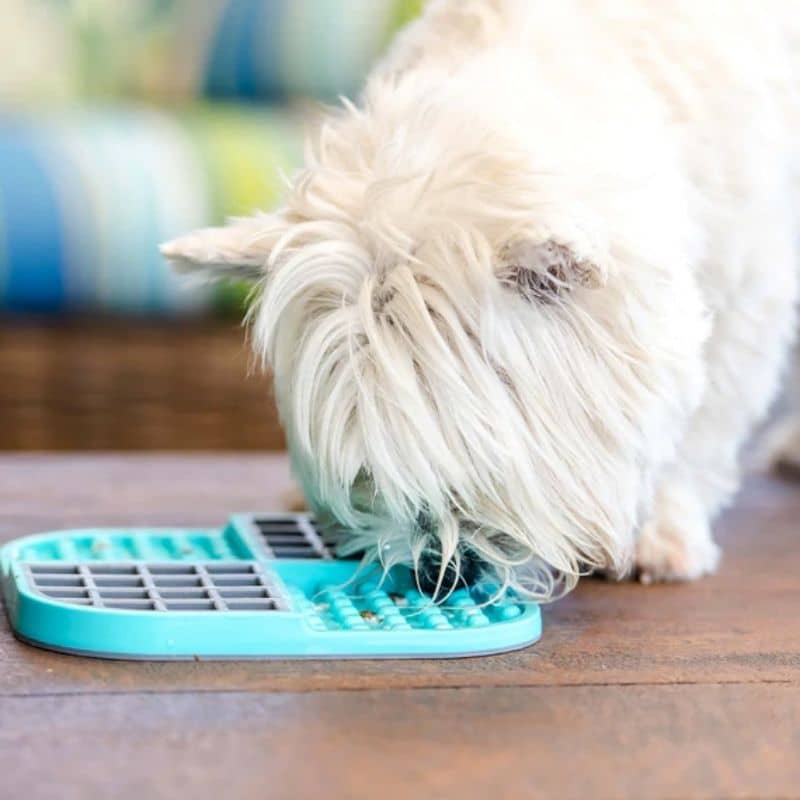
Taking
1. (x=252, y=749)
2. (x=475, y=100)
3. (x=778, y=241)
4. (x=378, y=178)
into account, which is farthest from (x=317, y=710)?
(x=778, y=241)

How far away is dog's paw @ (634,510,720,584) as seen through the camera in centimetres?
157

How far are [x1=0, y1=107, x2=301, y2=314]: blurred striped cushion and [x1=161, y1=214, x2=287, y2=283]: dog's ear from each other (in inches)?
51.7

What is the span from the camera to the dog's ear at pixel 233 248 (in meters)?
1.36

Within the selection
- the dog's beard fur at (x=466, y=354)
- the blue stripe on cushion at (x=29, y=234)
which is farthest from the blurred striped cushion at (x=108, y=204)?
the dog's beard fur at (x=466, y=354)

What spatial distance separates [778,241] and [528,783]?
85 centimetres

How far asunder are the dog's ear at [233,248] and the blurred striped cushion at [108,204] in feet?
4.31

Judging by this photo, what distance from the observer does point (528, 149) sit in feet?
4.35

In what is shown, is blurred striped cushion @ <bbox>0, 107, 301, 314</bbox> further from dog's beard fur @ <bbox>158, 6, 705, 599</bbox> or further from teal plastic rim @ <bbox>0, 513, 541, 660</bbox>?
dog's beard fur @ <bbox>158, 6, 705, 599</bbox>

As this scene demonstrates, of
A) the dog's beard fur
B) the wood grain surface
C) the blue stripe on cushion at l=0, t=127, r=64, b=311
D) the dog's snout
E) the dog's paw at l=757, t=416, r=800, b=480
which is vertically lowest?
the wood grain surface

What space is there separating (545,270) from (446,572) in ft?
0.93

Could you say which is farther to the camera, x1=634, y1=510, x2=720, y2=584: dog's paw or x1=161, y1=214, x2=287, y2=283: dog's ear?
x1=634, y1=510, x2=720, y2=584: dog's paw

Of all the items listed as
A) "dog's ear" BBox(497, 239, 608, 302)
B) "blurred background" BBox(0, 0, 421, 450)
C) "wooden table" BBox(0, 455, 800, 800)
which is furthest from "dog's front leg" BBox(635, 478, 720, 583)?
"blurred background" BBox(0, 0, 421, 450)

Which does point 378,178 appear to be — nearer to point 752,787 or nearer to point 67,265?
point 752,787

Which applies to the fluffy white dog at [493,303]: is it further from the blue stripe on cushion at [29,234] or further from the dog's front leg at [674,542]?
the blue stripe on cushion at [29,234]
